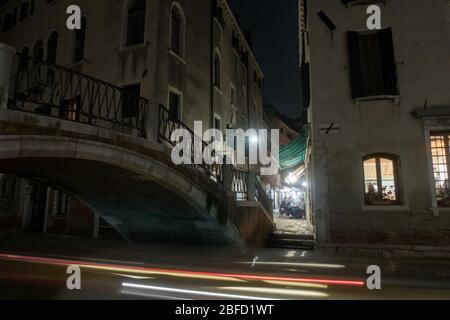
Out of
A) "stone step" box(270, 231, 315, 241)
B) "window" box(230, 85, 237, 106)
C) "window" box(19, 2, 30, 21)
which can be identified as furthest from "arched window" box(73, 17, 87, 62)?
"stone step" box(270, 231, 315, 241)

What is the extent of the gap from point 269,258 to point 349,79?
6.00 meters

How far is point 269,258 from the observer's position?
344 inches

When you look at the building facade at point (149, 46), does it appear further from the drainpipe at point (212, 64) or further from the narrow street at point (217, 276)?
the narrow street at point (217, 276)

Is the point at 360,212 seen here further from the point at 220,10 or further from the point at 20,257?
the point at 220,10

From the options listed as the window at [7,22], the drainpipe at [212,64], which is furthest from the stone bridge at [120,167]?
the window at [7,22]

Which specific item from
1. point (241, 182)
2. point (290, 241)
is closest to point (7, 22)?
point (241, 182)

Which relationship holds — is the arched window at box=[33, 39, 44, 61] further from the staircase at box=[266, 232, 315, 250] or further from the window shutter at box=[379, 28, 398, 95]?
the window shutter at box=[379, 28, 398, 95]

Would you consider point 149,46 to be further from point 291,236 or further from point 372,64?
point 291,236

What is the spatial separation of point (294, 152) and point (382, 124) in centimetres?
574

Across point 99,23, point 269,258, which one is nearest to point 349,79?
point 269,258

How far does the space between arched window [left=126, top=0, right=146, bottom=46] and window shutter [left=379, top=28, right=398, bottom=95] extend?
8.39 meters

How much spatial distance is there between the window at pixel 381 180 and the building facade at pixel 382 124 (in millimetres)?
27

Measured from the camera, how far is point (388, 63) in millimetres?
9664

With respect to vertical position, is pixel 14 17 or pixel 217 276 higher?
pixel 14 17
